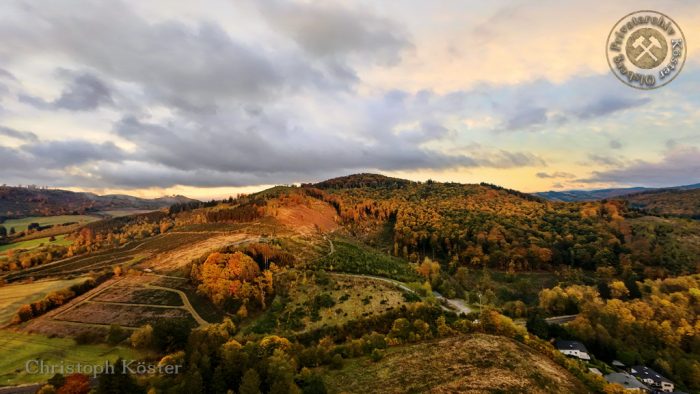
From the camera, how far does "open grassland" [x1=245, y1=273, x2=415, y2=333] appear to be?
74250mm

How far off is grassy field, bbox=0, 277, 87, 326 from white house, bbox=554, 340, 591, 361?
122 m

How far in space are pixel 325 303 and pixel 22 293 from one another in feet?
276

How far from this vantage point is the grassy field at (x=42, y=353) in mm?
54094

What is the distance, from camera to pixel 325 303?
81312mm

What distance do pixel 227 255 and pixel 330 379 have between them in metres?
56.4

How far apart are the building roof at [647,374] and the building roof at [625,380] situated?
2755mm

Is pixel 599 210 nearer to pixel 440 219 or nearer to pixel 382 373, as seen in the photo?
pixel 440 219

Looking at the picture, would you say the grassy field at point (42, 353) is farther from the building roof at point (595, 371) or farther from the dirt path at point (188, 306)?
the building roof at point (595, 371)

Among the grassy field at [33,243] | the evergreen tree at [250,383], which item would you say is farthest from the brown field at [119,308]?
the grassy field at [33,243]

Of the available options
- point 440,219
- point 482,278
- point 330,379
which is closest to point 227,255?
point 330,379

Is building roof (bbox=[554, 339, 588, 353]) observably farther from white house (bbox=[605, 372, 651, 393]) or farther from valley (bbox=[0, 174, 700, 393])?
white house (bbox=[605, 372, 651, 393])

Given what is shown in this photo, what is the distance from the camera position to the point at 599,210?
188 metres

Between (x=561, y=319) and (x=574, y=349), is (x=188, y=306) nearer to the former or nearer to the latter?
(x=574, y=349)

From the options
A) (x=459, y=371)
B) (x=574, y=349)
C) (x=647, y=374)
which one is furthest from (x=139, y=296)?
(x=647, y=374)
